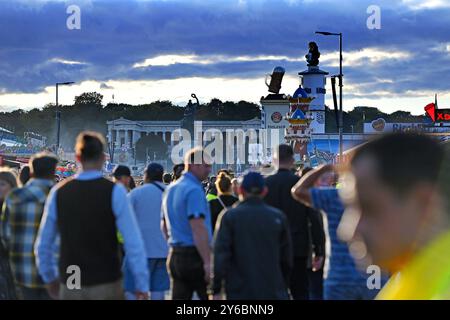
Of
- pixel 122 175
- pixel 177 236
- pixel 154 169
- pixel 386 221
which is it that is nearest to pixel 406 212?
pixel 386 221

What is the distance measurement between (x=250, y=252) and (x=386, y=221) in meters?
5.19

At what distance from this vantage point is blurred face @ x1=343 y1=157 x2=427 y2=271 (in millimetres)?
2291

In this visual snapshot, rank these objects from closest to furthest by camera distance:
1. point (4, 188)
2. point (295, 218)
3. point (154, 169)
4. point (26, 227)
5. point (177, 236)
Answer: point (26, 227) → point (177, 236) → point (4, 188) → point (295, 218) → point (154, 169)

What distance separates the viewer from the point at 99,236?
6785mm

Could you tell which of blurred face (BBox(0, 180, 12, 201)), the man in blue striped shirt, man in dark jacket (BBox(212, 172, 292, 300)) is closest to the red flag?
blurred face (BBox(0, 180, 12, 201))

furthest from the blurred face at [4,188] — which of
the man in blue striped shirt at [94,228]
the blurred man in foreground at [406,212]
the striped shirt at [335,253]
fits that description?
the blurred man in foreground at [406,212]

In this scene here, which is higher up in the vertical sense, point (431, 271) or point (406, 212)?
point (406, 212)

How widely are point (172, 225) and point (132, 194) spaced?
151 centimetres

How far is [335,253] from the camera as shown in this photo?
24.1 ft

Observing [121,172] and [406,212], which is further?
[121,172]

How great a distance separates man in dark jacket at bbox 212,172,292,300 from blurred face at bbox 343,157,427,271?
5028 millimetres

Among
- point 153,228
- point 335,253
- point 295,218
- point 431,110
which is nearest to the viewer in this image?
point 335,253

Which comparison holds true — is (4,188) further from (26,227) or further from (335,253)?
(335,253)
